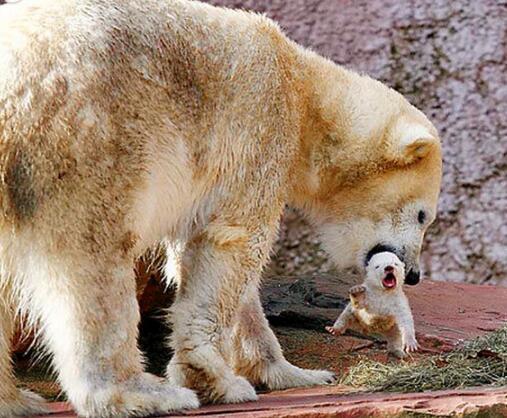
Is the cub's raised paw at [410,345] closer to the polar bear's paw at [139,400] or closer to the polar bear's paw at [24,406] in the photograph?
the polar bear's paw at [139,400]

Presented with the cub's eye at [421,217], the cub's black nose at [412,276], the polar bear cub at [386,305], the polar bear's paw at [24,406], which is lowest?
the polar bear's paw at [24,406]

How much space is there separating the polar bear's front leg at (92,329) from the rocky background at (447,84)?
5246 mm

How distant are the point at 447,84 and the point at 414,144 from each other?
4132 mm

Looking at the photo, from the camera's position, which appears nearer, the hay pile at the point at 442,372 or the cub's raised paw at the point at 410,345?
the hay pile at the point at 442,372

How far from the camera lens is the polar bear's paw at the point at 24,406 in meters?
5.13

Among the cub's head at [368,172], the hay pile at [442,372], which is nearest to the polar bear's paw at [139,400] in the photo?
the hay pile at [442,372]

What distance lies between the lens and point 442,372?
17.7 ft

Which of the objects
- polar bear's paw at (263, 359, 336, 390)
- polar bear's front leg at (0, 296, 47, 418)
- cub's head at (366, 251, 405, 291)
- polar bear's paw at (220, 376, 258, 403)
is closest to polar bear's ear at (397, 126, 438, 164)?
cub's head at (366, 251, 405, 291)

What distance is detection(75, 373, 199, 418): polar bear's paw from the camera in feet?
15.8

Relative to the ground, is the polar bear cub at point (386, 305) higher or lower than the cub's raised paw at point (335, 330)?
higher

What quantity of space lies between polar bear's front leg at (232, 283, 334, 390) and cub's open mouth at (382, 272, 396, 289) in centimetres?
56

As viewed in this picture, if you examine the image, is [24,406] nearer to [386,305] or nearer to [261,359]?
[261,359]

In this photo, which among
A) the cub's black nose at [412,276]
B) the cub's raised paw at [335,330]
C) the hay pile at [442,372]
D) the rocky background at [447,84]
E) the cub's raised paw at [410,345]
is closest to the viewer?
the hay pile at [442,372]

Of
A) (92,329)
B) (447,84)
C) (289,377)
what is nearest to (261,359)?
(289,377)
